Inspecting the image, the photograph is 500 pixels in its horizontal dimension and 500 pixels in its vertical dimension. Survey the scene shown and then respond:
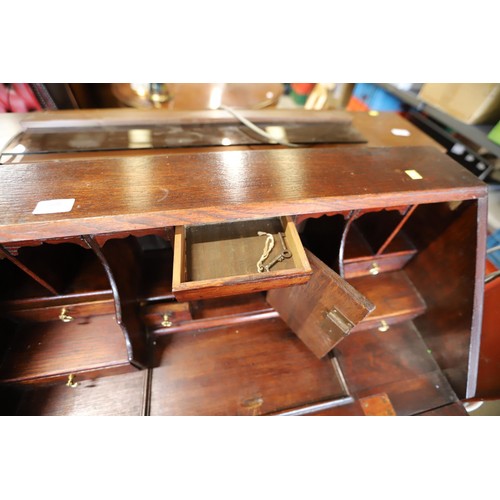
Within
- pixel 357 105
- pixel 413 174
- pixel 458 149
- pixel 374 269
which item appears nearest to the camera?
pixel 413 174

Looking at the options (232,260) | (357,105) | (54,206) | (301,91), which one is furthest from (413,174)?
(301,91)

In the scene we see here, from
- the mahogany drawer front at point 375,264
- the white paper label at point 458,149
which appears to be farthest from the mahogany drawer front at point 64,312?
the white paper label at point 458,149

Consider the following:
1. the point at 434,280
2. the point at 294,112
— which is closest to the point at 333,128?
the point at 294,112

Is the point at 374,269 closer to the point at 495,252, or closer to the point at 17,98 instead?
the point at 495,252

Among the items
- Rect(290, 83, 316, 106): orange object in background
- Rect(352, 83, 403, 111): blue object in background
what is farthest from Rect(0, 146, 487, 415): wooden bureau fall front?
Rect(290, 83, 316, 106): orange object in background

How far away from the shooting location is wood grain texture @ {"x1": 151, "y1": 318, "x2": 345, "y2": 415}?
99cm

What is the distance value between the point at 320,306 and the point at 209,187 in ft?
1.67

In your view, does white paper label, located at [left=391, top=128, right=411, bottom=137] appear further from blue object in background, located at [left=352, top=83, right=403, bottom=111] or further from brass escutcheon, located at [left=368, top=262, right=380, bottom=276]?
blue object in background, located at [left=352, top=83, right=403, bottom=111]

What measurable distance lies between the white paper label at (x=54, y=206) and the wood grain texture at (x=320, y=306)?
680 mm

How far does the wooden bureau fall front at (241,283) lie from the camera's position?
2.32 ft

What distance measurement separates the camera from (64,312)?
931mm

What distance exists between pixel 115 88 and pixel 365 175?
6.56 feet

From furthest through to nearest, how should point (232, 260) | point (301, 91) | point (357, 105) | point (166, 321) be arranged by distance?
point (301, 91) → point (357, 105) → point (166, 321) → point (232, 260)

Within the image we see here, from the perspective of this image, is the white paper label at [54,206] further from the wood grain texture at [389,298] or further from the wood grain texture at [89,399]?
the wood grain texture at [389,298]
